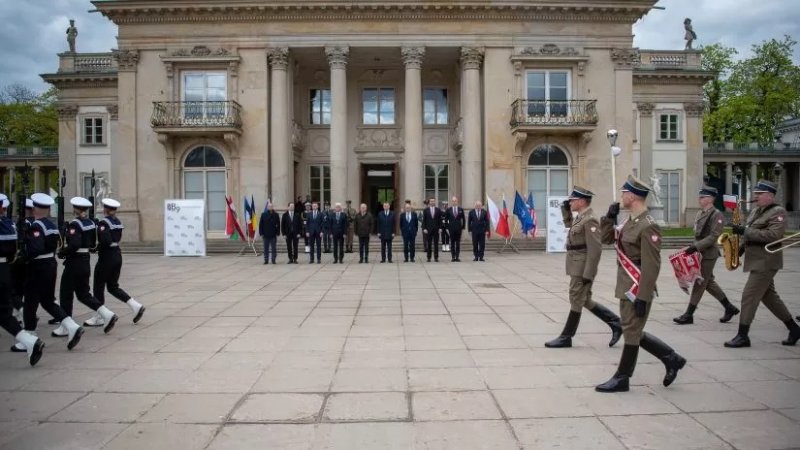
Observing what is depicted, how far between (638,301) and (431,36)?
25700 mm

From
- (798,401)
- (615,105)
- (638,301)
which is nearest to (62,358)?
(638,301)

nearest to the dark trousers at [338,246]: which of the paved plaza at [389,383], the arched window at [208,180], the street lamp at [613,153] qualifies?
the street lamp at [613,153]

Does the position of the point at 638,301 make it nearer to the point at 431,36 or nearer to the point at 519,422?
the point at 519,422

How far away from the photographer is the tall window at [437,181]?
110 ft

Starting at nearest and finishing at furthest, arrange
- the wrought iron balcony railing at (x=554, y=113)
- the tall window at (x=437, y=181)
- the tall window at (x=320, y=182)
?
the wrought iron balcony railing at (x=554, y=113)
the tall window at (x=320, y=182)
the tall window at (x=437, y=181)

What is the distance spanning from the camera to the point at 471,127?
2947 cm

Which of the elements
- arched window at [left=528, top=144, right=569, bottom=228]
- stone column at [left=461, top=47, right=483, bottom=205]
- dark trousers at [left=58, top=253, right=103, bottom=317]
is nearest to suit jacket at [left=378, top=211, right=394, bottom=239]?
stone column at [left=461, top=47, right=483, bottom=205]

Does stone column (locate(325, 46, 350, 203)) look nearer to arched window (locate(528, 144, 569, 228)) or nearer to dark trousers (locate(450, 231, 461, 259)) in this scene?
dark trousers (locate(450, 231, 461, 259))

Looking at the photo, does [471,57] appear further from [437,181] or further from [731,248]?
[731,248]

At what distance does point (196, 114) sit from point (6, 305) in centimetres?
2364

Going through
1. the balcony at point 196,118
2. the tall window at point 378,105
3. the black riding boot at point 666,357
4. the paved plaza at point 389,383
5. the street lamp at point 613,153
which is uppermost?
the tall window at point 378,105

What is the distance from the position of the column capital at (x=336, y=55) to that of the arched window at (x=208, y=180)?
6.99 m

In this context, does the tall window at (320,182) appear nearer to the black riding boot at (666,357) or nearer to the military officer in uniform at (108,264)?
the military officer in uniform at (108,264)

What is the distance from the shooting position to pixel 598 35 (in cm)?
2981
